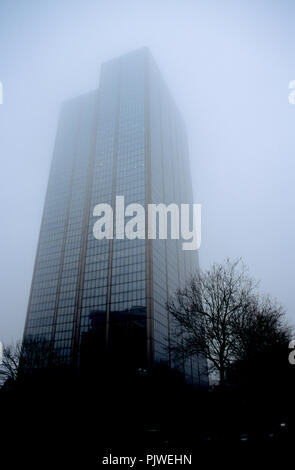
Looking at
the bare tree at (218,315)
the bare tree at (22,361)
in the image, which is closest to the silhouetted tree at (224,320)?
the bare tree at (218,315)

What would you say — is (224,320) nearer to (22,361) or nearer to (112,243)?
(22,361)

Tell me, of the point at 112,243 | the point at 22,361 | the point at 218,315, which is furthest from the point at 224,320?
the point at 112,243

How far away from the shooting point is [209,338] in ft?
95.2

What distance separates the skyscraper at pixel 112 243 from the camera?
263ft

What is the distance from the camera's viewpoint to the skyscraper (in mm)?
80250

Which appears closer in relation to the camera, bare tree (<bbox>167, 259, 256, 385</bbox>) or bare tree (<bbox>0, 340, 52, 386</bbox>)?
bare tree (<bbox>167, 259, 256, 385</bbox>)

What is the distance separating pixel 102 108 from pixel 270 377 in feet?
394

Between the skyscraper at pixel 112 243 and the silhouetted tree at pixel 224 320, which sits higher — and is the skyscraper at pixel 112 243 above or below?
above

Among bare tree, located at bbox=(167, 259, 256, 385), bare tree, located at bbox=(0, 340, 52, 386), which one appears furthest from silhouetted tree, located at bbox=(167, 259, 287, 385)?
bare tree, located at bbox=(0, 340, 52, 386)

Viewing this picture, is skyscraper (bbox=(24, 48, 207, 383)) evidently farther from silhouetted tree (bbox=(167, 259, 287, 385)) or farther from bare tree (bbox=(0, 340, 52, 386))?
silhouetted tree (bbox=(167, 259, 287, 385))

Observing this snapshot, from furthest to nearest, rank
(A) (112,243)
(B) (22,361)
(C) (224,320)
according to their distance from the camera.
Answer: (A) (112,243), (B) (22,361), (C) (224,320)

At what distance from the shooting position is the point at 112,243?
92188mm

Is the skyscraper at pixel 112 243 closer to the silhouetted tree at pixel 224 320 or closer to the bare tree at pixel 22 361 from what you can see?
the bare tree at pixel 22 361
